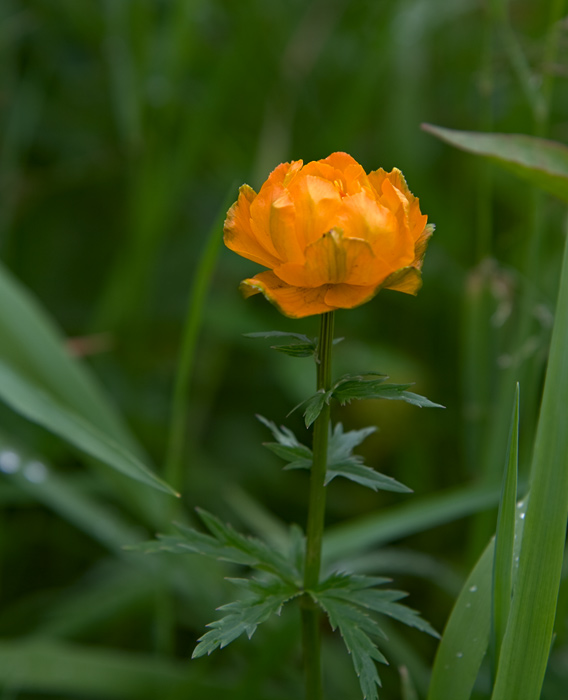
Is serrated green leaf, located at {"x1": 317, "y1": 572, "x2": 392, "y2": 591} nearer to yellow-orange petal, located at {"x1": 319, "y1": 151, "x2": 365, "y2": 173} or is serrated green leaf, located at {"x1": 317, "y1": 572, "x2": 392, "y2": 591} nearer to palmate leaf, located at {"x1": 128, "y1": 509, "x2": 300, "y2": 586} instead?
palmate leaf, located at {"x1": 128, "y1": 509, "x2": 300, "y2": 586}

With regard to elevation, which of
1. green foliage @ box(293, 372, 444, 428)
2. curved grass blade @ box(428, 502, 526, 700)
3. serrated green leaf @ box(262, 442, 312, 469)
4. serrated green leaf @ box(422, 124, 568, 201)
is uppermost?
serrated green leaf @ box(422, 124, 568, 201)

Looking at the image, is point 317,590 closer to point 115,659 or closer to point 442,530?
point 115,659

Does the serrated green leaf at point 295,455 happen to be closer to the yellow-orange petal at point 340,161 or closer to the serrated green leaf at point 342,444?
the serrated green leaf at point 342,444

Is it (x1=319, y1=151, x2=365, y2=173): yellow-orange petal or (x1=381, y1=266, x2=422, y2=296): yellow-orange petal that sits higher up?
(x1=319, y1=151, x2=365, y2=173): yellow-orange petal

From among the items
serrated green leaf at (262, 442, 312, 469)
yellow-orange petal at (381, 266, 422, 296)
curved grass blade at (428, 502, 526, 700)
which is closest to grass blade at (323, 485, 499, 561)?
curved grass blade at (428, 502, 526, 700)

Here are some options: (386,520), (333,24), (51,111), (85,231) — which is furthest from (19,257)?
(386,520)

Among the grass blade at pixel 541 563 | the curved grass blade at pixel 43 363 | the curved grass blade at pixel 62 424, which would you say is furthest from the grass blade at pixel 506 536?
the curved grass blade at pixel 43 363
